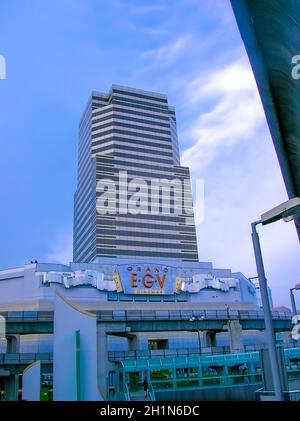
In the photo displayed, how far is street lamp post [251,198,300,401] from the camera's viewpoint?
858 cm

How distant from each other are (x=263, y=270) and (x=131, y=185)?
12512 centimetres

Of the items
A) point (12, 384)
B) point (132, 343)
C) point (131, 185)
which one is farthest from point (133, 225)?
point (12, 384)

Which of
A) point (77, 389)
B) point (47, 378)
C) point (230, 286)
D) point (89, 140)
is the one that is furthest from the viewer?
point (89, 140)

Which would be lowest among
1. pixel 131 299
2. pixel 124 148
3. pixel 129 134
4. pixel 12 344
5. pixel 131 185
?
pixel 12 344

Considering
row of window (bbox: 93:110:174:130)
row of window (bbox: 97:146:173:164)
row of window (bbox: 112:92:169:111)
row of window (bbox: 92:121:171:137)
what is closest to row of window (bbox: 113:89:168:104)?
row of window (bbox: 112:92:169:111)

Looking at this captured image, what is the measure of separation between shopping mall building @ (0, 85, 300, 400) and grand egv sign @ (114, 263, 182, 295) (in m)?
0.18

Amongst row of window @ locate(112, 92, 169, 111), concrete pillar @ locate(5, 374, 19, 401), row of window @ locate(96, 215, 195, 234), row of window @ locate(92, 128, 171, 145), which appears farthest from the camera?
row of window @ locate(112, 92, 169, 111)

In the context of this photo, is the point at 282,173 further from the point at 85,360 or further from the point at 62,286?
the point at 62,286

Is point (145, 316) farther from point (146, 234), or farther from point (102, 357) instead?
point (146, 234)

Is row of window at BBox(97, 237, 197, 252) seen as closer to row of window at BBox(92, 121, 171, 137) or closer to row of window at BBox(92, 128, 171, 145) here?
row of window at BBox(92, 128, 171, 145)

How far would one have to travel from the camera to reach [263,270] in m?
10.0
